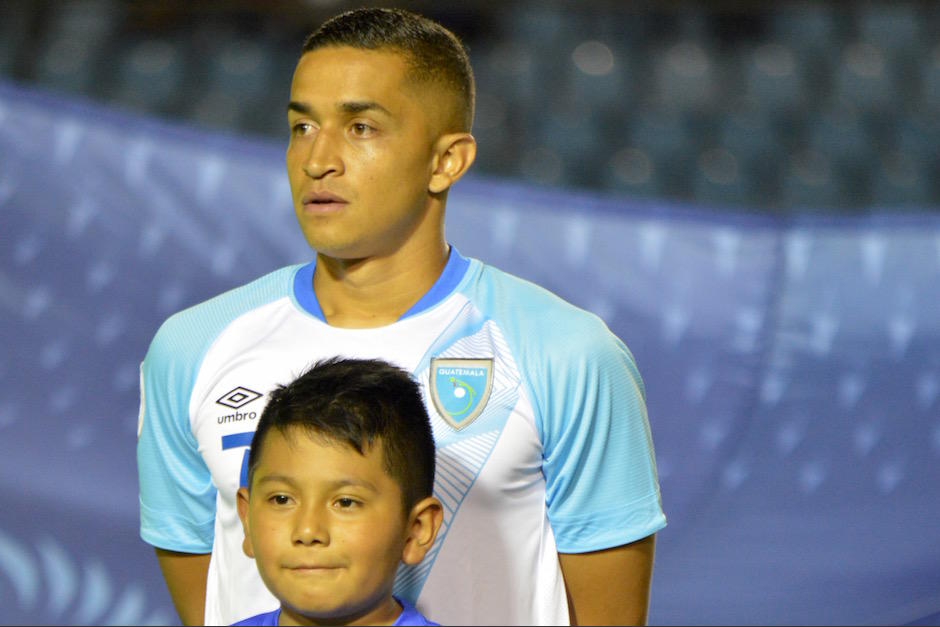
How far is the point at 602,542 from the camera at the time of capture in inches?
48.4

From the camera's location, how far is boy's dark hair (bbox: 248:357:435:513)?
104cm

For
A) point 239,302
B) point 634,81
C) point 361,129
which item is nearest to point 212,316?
point 239,302

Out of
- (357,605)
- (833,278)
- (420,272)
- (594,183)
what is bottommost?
(357,605)

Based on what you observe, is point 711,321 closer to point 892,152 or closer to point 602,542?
point 602,542

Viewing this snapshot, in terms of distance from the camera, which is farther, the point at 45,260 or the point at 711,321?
the point at 711,321

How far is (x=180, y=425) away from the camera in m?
1.30

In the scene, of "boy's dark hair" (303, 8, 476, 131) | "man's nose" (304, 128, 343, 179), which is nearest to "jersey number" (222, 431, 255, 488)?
"man's nose" (304, 128, 343, 179)

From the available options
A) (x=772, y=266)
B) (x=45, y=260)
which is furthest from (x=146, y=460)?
(x=772, y=266)

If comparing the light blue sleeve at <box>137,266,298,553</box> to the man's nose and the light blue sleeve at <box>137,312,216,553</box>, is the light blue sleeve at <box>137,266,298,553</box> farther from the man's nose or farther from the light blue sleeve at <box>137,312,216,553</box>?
the man's nose

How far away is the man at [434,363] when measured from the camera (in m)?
1.21

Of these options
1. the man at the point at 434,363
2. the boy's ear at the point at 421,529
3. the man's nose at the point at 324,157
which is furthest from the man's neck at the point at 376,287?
the boy's ear at the point at 421,529

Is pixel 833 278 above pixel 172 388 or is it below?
above

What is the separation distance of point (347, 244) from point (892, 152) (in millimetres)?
2896

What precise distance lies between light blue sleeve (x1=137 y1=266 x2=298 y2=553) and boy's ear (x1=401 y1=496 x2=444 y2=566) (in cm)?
30
